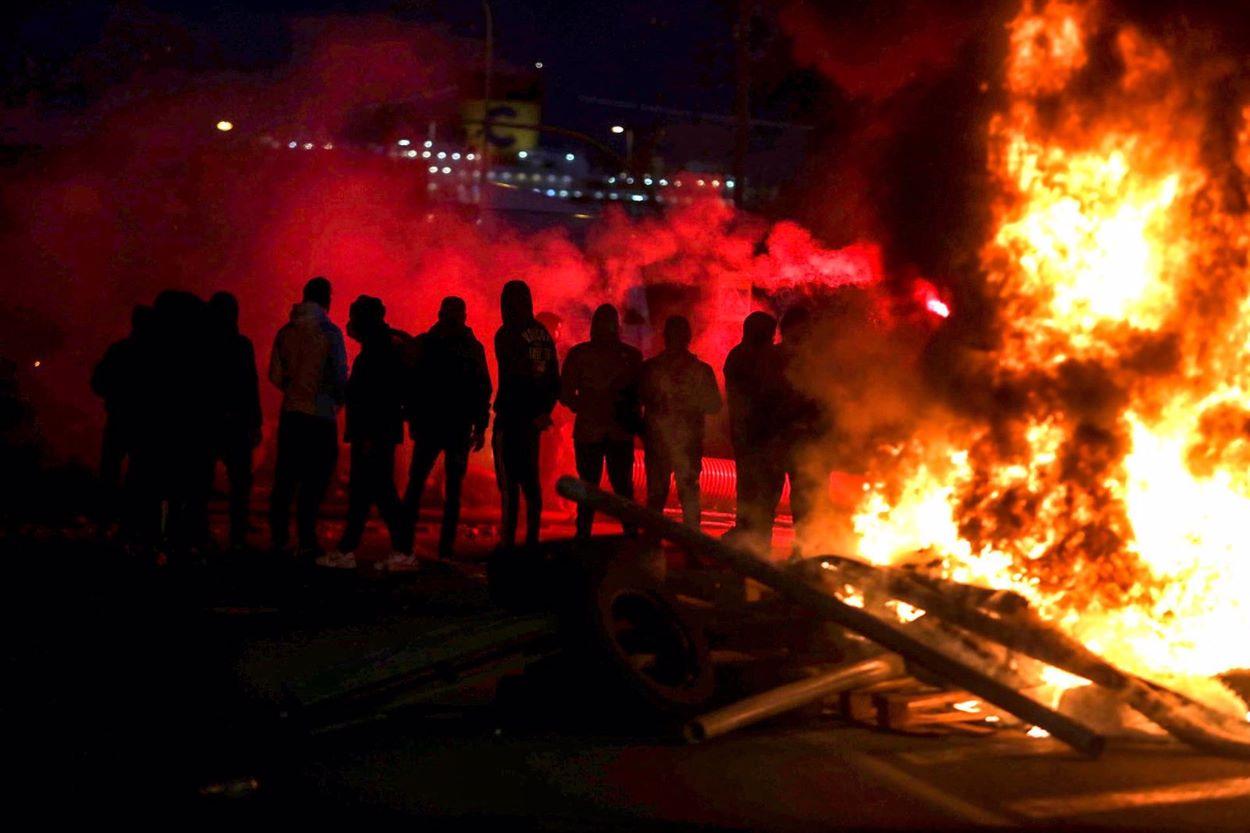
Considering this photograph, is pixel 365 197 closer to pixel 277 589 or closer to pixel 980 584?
pixel 277 589

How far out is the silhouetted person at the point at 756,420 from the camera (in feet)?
A: 32.3

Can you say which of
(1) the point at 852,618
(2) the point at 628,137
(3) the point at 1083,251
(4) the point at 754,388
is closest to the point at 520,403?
(4) the point at 754,388

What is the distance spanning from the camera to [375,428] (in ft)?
32.7

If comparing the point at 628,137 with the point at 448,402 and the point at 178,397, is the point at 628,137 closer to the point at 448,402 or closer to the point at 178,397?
the point at 448,402

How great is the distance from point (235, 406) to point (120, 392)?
909 mm

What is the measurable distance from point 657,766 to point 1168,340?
10.0 feet

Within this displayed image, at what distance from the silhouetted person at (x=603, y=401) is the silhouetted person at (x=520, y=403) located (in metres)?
0.19

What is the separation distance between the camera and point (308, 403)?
32.6ft

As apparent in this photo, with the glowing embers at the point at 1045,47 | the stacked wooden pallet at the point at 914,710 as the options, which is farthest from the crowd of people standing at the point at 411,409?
the stacked wooden pallet at the point at 914,710

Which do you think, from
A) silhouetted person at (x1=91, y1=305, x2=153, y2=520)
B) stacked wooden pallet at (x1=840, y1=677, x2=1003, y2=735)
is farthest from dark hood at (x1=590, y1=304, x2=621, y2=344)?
stacked wooden pallet at (x1=840, y1=677, x2=1003, y2=735)

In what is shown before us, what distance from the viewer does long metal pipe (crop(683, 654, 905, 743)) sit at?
515 centimetres

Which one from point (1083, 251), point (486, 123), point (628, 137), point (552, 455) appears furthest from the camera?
point (628, 137)

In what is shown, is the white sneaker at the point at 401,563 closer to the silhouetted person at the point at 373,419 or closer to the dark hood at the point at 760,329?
the silhouetted person at the point at 373,419

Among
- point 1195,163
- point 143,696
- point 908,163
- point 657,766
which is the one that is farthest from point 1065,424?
point 908,163
